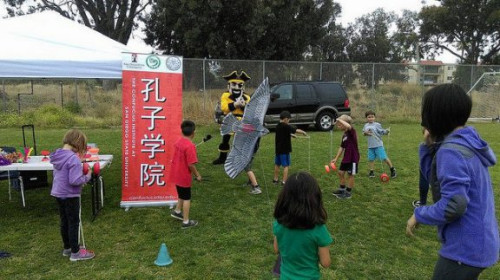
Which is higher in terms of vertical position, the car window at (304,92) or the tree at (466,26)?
the tree at (466,26)

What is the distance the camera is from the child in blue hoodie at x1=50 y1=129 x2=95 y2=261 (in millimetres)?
3776

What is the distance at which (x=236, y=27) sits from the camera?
74.0ft

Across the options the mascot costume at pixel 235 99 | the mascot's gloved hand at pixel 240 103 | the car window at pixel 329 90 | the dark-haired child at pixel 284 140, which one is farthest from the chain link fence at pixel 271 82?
the dark-haired child at pixel 284 140

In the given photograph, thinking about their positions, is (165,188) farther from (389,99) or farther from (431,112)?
(389,99)

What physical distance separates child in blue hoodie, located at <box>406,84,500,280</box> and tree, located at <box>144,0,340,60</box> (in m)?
20.2

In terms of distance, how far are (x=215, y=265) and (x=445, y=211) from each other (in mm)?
2565

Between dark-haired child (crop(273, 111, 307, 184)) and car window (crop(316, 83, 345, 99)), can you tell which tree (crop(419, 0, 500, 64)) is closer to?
car window (crop(316, 83, 345, 99))

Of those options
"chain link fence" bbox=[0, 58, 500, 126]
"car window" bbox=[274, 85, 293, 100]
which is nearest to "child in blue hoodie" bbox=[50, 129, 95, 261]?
"car window" bbox=[274, 85, 293, 100]

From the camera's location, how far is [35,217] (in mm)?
5215

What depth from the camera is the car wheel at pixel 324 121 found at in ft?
44.1

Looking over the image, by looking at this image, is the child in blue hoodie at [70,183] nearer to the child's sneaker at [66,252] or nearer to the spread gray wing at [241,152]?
the child's sneaker at [66,252]

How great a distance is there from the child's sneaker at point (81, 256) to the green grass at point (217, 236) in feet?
0.21

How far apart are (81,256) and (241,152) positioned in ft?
8.45

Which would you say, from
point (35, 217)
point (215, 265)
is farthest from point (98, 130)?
point (215, 265)
